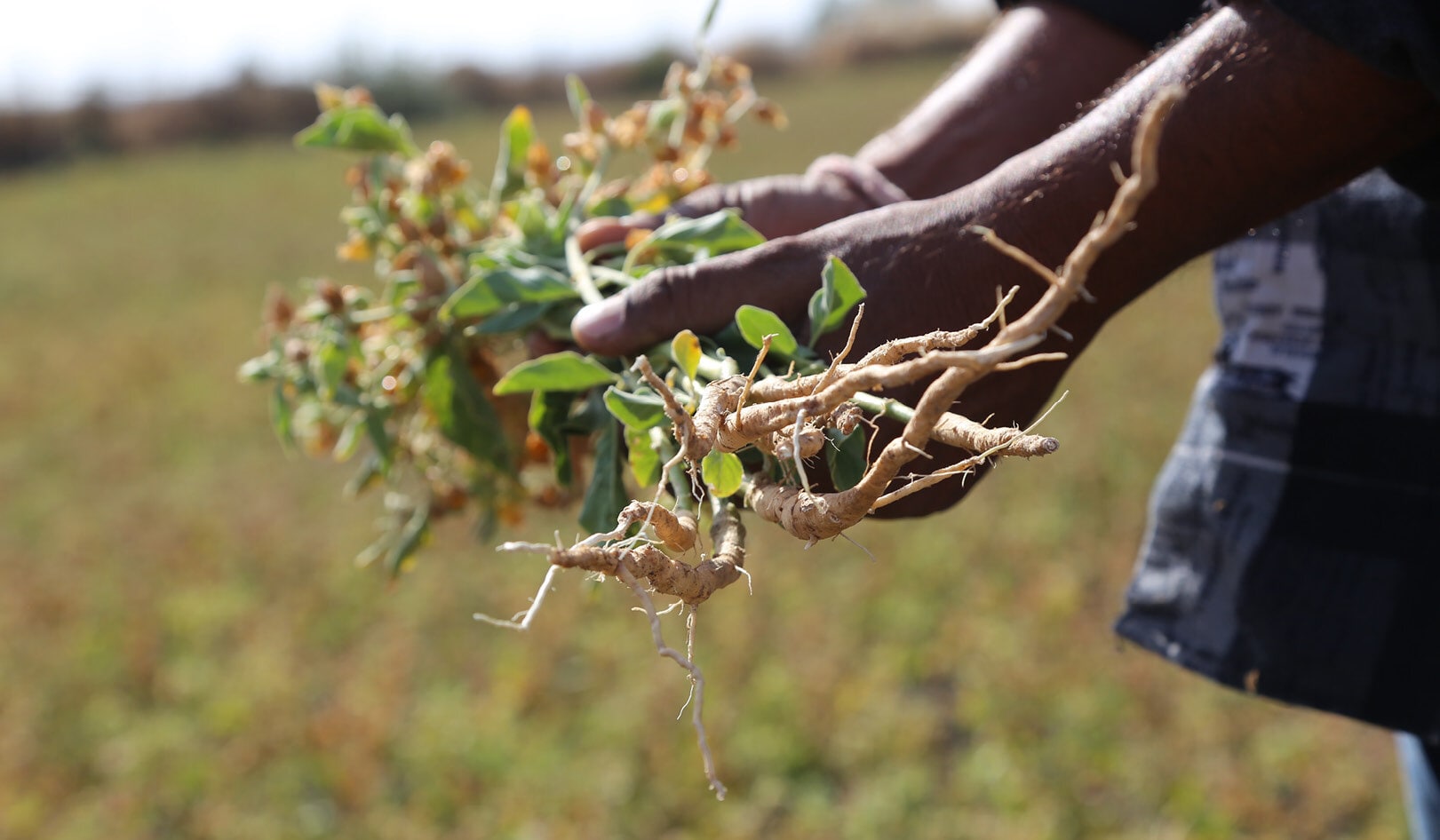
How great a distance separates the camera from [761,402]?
0.78 m

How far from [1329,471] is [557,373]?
0.90 m

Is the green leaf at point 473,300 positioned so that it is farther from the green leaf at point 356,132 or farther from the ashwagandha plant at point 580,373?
the green leaf at point 356,132

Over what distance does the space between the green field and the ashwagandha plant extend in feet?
2.72

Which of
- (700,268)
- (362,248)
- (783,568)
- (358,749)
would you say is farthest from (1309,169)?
(783,568)

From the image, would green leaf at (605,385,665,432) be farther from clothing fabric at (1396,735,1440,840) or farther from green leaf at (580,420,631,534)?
clothing fabric at (1396,735,1440,840)

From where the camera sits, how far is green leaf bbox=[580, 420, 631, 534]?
38.6 inches

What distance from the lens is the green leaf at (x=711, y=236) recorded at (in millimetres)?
1058

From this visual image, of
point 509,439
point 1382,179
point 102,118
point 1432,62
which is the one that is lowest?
point 102,118

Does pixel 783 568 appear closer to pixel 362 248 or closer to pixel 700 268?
pixel 362 248

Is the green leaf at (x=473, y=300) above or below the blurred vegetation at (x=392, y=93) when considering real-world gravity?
above

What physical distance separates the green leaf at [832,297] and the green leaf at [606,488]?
234mm

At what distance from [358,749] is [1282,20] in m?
2.81

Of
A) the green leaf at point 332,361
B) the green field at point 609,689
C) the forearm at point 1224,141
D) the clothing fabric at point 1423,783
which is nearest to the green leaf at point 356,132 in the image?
the green leaf at point 332,361

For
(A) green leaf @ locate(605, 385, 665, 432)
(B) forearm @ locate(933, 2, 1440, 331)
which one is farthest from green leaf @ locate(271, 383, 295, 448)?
(B) forearm @ locate(933, 2, 1440, 331)
